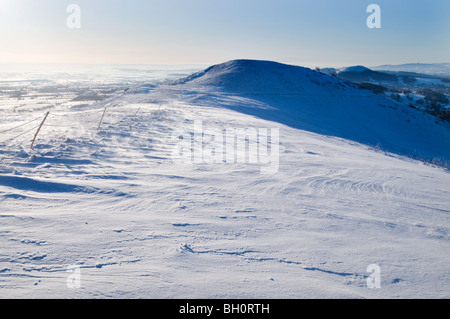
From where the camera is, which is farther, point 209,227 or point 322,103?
point 322,103

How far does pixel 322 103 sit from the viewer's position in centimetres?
2652

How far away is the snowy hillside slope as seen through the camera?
20.2 metres

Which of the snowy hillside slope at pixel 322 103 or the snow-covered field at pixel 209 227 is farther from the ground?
the snowy hillside slope at pixel 322 103

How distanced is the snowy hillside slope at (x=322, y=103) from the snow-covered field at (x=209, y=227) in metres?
13.2

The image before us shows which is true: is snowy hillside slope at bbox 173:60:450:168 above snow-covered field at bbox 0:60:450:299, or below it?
above

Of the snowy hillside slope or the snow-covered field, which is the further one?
the snowy hillside slope

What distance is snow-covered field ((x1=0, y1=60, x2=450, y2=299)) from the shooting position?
81.6 inches

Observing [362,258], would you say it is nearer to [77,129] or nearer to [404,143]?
[77,129]

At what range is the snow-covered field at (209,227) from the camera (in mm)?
2072

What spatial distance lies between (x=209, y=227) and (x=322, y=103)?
26.3 m

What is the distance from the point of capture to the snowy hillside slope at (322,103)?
20203 millimetres

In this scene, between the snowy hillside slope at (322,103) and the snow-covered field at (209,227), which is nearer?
the snow-covered field at (209,227)

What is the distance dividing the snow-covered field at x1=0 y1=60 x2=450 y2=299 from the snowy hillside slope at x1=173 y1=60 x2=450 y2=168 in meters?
13.2
